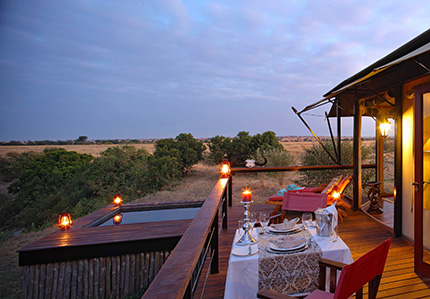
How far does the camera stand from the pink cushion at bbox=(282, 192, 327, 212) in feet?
12.9

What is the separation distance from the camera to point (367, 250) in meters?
3.36

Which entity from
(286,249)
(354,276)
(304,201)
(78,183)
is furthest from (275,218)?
(78,183)

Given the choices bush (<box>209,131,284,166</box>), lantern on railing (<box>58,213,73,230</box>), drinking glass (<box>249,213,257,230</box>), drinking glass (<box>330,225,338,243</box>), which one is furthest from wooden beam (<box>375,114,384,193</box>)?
bush (<box>209,131,284,166</box>)

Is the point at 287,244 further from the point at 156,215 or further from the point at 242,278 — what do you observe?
the point at 156,215

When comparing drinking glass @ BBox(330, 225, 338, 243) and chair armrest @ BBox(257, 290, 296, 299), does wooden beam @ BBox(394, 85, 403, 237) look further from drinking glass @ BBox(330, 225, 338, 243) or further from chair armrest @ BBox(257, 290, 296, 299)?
chair armrest @ BBox(257, 290, 296, 299)

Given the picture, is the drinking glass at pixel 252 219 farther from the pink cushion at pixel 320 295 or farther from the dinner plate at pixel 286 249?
the pink cushion at pixel 320 295

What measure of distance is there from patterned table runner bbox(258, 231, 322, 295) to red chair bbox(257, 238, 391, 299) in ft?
0.27

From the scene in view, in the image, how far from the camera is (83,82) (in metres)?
27.7

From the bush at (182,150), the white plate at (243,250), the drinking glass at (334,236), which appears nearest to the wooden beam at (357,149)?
the drinking glass at (334,236)

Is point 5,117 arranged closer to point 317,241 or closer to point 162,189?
point 162,189

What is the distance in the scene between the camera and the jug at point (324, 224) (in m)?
2.14

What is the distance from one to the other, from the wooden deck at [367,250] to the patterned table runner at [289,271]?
0.49 meters

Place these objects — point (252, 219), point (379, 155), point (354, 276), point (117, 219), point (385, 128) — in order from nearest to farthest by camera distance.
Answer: point (354, 276) < point (252, 219) < point (117, 219) < point (385, 128) < point (379, 155)

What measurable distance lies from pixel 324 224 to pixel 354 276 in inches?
31.2
